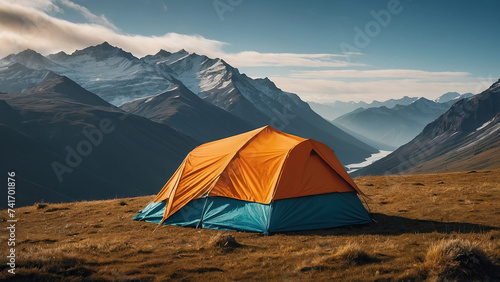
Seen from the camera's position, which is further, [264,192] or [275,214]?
[264,192]

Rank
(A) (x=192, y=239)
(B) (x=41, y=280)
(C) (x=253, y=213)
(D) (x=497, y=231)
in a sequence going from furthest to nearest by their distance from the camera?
(C) (x=253, y=213)
(A) (x=192, y=239)
(D) (x=497, y=231)
(B) (x=41, y=280)

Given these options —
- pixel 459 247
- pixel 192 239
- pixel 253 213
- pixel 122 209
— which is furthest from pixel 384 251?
pixel 122 209

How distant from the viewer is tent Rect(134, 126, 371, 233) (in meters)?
16.6

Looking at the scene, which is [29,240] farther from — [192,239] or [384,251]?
[384,251]

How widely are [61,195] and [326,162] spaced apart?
179 meters

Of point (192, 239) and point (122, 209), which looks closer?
point (192, 239)

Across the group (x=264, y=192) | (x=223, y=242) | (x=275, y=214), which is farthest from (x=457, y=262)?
(x=264, y=192)

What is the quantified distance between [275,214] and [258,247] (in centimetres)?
301

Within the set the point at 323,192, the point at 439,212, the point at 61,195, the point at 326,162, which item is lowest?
the point at 61,195

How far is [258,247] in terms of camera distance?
13.5m

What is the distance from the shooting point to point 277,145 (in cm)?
1925

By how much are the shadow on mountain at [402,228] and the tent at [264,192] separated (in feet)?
1.77

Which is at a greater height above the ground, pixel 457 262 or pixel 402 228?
pixel 457 262

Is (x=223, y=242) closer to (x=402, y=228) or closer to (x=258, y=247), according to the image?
(x=258, y=247)
